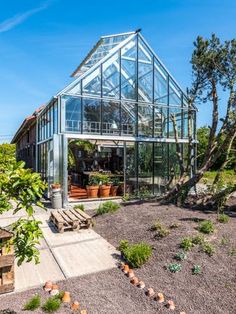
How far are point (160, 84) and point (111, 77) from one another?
2598mm

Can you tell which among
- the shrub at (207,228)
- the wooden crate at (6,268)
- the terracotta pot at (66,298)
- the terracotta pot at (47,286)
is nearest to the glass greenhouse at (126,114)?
the shrub at (207,228)

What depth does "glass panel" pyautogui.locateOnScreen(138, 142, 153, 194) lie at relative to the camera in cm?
1220

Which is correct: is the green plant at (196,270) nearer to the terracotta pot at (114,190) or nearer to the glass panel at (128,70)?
the terracotta pot at (114,190)

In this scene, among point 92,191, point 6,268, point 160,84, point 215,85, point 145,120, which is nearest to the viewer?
point 6,268

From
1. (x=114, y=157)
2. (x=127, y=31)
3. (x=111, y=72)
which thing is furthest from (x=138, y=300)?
(x=114, y=157)

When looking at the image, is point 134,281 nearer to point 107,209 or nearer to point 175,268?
point 175,268

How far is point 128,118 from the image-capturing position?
475 inches

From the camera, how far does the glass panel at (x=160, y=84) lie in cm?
1268

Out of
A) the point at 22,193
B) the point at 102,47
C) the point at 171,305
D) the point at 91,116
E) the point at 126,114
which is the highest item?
the point at 102,47

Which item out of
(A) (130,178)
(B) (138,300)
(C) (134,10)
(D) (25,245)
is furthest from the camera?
(A) (130,178)

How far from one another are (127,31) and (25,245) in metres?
11.7

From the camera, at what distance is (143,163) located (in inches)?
483

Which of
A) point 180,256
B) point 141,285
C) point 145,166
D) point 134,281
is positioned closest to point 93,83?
point 145,166

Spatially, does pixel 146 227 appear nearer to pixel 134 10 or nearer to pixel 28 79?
pixel 134 10
